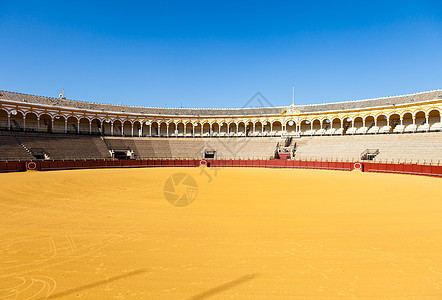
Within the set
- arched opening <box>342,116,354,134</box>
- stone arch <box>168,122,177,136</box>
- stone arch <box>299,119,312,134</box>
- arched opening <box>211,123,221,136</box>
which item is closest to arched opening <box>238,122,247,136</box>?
arched opening <box>211,123,221,136</box>

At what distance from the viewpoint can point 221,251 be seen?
474cm

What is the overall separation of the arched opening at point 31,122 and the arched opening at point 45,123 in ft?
2.08

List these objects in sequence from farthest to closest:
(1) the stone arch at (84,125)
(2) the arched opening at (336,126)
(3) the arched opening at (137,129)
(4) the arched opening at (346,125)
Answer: (3) the arched opening at (137,129) → (2) the arched opening at (336,126) → (1) the stone arch at (84,125) → (4) the arched opening at (346,125)

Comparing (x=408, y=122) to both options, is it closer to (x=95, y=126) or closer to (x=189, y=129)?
(x=189, y=129)

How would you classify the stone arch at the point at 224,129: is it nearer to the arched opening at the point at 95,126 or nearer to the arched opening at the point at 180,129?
the arched opening at the point at 180,129

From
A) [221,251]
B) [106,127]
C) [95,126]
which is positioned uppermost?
[95,126]

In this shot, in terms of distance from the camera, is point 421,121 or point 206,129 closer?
point 421,121

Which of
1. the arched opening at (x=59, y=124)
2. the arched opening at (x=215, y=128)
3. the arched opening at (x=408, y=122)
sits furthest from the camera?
the arched opening at (x=215, y=128)

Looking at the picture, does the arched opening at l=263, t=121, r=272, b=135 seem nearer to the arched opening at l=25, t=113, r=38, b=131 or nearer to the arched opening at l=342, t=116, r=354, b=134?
the arched opening at l=342, t=116, r=354, b=134

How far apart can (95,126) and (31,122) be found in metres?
9.25

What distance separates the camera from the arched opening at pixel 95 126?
1668 inches

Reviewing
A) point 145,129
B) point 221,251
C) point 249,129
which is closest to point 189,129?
point 145,129

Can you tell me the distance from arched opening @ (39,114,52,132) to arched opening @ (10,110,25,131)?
7.46 feet

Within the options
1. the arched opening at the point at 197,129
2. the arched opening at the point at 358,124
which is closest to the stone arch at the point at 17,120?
the arched opening at the point at 197,129
